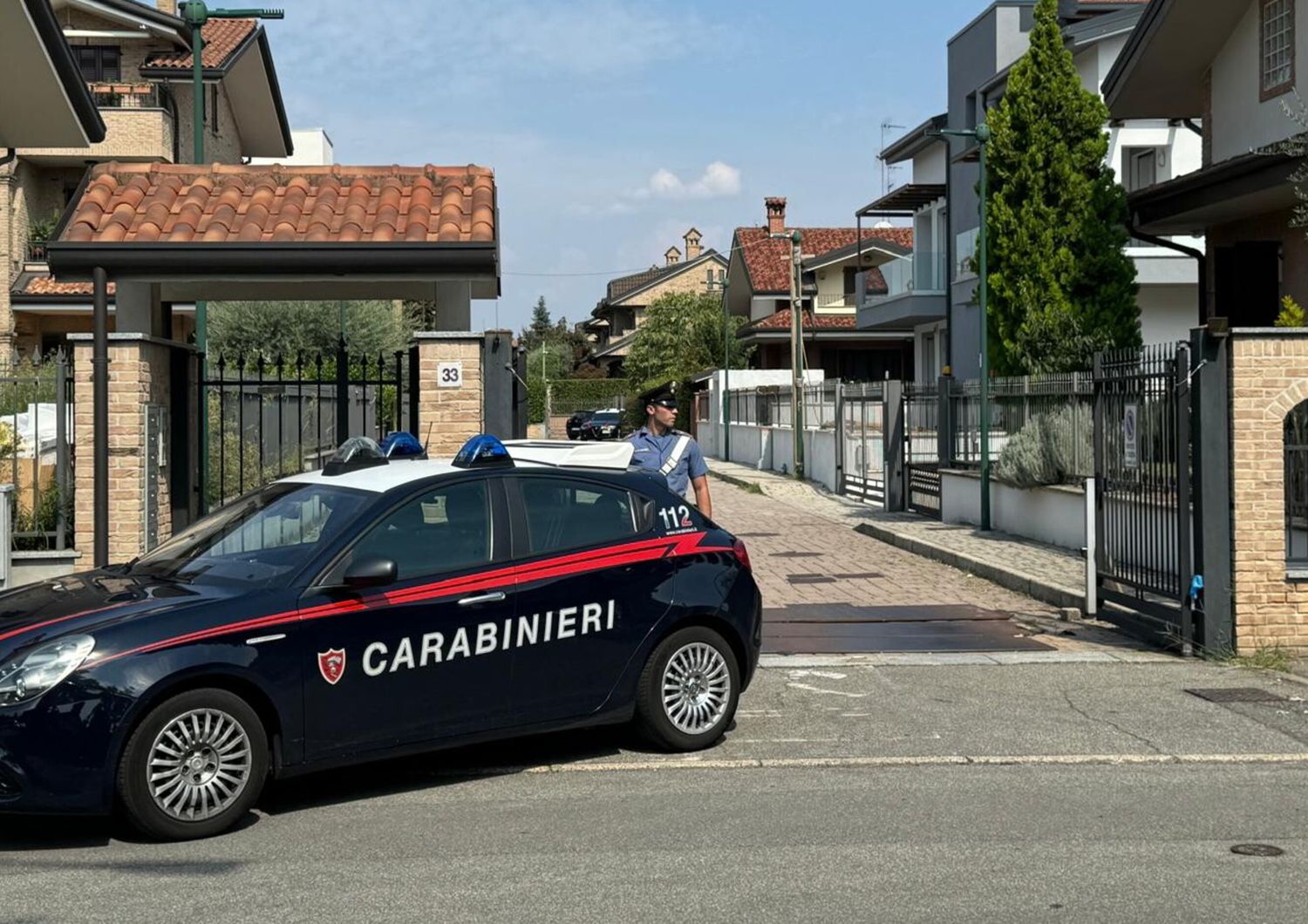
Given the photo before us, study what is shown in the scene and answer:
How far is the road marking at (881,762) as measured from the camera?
26.3 feet

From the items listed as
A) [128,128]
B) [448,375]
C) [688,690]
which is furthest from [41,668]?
[128,128]

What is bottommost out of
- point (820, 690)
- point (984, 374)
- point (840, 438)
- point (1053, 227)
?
point (820, 690)

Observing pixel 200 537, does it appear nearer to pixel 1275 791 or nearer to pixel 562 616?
pixel 562 616

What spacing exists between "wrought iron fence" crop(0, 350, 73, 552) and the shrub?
10814mm

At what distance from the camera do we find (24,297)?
35.8 metres

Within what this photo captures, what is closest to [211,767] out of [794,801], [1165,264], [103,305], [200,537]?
[200,537]

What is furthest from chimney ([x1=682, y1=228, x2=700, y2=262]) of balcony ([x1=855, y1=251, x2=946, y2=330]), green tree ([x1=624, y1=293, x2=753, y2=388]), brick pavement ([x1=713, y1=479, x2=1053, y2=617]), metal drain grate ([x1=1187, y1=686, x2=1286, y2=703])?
metal drain grate ([x1=1187, y1=686, x2=1286, y2=703])

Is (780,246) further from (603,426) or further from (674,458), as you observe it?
(674,458)

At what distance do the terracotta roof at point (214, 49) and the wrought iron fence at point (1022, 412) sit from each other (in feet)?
73.4

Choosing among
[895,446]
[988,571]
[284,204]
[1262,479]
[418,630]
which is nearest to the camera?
[418,630]

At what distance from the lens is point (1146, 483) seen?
12.0m

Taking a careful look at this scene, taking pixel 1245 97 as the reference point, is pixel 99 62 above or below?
above

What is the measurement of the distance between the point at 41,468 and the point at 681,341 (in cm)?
6151

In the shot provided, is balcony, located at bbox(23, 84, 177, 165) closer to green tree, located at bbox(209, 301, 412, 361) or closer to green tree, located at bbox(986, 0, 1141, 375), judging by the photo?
green tree, located at bbox(209, 301, 412, 361)
